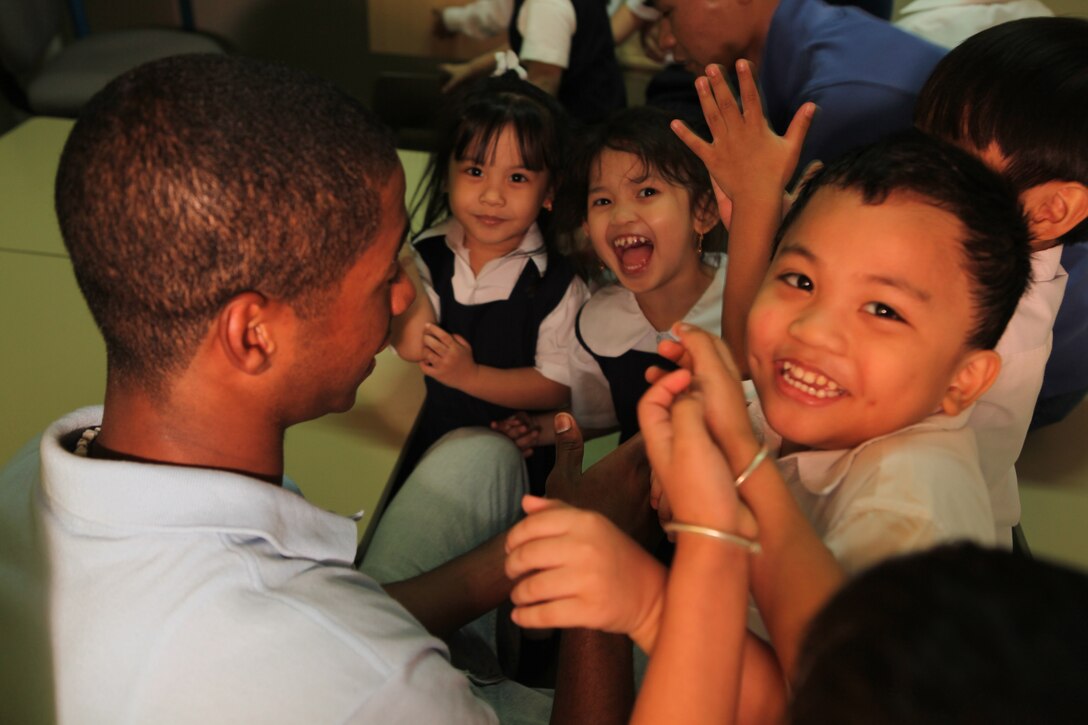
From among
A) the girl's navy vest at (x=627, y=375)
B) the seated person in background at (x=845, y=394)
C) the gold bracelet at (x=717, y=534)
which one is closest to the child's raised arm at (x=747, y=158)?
the seated person in background at (x=845, y=394)

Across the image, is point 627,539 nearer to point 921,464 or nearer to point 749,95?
point 921,464

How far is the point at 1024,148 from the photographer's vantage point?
119cm

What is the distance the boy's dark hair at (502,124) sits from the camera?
5.65 ft

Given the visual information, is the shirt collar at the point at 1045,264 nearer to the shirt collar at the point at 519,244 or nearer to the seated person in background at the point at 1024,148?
the seated person in background at the point at 1024,148

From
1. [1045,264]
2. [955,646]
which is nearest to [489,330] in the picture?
[1045,264]

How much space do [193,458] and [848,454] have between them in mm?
689

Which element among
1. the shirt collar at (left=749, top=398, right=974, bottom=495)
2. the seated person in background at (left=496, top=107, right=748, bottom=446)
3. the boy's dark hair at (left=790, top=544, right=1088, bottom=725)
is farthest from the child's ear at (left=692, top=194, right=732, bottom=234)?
the boy's dark hair at (left=790, top=544, right=1088, bottom=725)

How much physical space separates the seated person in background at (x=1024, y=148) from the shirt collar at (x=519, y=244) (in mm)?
777

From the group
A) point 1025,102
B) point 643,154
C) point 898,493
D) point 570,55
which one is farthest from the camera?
point 570,55

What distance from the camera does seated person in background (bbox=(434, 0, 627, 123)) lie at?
2.51 meters

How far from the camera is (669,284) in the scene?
1.68 m

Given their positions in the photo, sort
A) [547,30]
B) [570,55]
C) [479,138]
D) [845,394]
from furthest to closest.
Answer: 1. [570,55]
2. [547,30]
3. [479,138]
4. [845,394]

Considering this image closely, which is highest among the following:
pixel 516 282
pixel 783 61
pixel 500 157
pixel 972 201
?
pixel 972 201

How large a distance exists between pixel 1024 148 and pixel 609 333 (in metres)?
0.77
